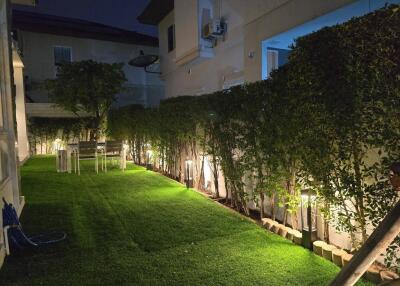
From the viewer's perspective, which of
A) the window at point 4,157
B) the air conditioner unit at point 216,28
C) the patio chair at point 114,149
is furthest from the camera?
the patio chair at point 114,149

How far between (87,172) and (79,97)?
7.20 m

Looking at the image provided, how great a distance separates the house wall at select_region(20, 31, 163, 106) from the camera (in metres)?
20.9

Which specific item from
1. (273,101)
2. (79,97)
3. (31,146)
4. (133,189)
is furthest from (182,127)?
(31,146)

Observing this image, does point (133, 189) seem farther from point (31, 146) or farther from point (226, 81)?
point (31, 146)

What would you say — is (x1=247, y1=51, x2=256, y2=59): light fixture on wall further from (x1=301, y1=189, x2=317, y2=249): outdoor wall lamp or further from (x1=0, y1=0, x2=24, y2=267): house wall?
(x1=0, y1=0, x2=24, y2=267): house wall

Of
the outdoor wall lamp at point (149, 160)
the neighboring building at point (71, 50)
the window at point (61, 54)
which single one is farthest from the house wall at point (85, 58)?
the outdoor wall lamp at point (149, 160)

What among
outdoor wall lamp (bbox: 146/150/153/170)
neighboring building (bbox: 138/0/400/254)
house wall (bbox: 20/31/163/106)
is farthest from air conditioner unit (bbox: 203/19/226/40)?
house wall (bbox: 20/31/163/106)

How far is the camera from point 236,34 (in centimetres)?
990

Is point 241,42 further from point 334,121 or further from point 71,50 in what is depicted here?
point 71,50

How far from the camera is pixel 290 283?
3283 mm

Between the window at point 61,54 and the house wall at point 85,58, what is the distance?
24 cm

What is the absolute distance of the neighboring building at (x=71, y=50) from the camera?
20.8 m

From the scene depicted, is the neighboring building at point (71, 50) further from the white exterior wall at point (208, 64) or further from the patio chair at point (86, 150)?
the patio chair at point (86, 150)

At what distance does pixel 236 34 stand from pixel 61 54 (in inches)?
623
